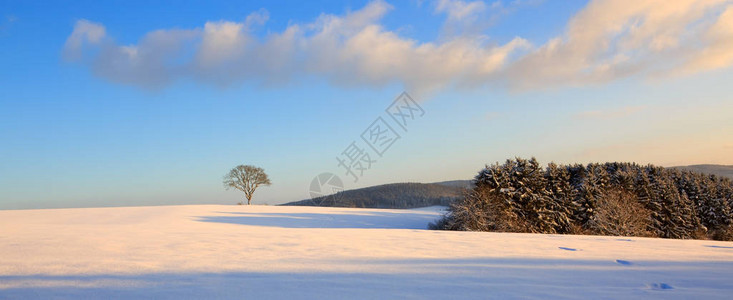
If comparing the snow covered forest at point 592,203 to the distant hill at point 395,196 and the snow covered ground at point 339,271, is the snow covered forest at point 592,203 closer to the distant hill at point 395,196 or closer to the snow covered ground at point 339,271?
the snow covered ground at point 339,271

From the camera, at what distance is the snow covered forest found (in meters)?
24.5

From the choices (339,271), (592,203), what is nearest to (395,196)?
(592,203)

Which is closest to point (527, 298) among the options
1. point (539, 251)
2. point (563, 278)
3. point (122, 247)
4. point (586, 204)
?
point (563, 278)

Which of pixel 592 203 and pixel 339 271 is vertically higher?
pixel 339 271

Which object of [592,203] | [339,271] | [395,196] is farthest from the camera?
[395,196]

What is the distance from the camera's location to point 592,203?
28.0 metres

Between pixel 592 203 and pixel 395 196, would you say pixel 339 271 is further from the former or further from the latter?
pixel 395 196

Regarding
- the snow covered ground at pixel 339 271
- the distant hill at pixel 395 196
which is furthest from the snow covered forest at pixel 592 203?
the distant hill at pixel 395 196

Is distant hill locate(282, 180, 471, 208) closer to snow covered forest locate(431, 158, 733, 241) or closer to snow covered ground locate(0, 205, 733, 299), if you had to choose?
snow covered forest locate(431, 158, 733, 241)

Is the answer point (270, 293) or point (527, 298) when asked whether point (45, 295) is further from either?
point (527, 298)

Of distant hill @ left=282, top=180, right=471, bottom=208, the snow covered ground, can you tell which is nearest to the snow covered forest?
the snow covered ground

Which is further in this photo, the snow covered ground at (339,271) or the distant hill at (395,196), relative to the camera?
the distant hill at (395,196)

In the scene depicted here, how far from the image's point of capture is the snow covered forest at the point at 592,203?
2452 cm

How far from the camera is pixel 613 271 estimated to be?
592cm
